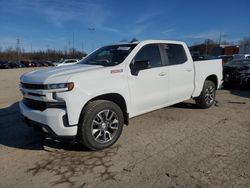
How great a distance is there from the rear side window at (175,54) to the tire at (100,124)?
1971 millimetres

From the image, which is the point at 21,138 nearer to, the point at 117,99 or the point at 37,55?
the point at 117,99

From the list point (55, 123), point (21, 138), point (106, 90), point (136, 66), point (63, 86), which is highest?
point (136, 66)

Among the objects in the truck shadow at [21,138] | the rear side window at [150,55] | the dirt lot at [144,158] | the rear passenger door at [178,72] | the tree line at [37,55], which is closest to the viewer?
the dirt lot at [144,158]

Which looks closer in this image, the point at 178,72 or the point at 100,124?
the point at 100,124

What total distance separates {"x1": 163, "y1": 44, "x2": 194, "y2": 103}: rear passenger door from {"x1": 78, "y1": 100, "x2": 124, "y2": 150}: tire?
66.3 inches

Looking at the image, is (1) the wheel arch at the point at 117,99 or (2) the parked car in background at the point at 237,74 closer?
(1) the wheel arch at the point at 117,99

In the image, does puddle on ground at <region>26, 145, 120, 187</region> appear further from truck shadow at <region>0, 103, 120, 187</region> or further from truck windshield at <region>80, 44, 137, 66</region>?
truck windshield at <region>80, 44, 137, 66</region>

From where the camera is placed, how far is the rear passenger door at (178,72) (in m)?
5.39

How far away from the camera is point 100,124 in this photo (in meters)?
4.09

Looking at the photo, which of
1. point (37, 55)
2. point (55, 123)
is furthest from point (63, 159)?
point (37, 55)

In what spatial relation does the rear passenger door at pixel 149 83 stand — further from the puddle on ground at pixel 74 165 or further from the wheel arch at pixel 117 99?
the puddle on ground at pixel 74 165

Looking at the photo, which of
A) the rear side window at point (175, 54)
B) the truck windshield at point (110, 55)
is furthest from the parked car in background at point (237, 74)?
the truck windshield at point (110, 55)

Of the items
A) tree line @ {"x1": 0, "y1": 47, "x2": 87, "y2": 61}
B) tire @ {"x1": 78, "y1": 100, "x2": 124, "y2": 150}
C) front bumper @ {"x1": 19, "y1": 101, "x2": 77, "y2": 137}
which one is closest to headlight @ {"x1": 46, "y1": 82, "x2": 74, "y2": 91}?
front bumper @ {"x1": 19, "y1": 101, "x2": 77, "y2": 137}

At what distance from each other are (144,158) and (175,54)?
9.32ft
